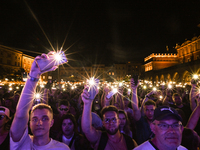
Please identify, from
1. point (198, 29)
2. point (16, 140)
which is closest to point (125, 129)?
point (16, 140)

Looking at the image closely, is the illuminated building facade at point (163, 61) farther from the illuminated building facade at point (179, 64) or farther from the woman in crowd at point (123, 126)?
the woman in crowd at point (123, 126)

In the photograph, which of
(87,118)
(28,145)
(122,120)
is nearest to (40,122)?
(28,145)

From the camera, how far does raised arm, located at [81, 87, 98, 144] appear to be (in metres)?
2.21

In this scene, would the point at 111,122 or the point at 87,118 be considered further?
the point at 111,122

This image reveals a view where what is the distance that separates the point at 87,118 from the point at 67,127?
1099 mm

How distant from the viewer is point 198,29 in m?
57.0

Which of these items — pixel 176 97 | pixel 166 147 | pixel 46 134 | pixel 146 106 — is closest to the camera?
pixel 166 147

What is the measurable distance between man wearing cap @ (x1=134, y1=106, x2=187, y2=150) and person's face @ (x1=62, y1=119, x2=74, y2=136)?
1.66m

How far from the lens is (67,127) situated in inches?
125

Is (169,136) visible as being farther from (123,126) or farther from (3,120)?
(3,120)

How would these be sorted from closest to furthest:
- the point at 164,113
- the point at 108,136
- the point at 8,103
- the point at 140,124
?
the point at 164,113 < the point at 108,136 < the point at 140,124 < the point at 8,103

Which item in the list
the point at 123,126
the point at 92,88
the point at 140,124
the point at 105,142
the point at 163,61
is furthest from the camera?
the point at 163,61

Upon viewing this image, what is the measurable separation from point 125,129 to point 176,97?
11.3 ft

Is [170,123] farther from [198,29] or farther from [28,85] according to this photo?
[198,29]
